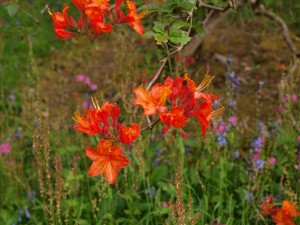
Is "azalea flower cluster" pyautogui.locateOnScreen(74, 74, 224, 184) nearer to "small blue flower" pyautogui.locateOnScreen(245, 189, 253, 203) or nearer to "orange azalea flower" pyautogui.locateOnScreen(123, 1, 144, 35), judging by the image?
"orange azalea flower" pyautogui.locateOnScreen(123, 1, 144, 35)

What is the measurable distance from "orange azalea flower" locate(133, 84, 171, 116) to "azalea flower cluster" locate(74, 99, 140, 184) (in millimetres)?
74

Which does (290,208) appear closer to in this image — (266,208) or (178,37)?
(266,208)

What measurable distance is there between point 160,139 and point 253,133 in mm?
692

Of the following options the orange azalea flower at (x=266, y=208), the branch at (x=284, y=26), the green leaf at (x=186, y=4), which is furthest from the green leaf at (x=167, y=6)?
→ the branch at (x=284, y=26)

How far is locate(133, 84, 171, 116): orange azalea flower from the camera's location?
170cm

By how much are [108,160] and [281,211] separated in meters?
1.11

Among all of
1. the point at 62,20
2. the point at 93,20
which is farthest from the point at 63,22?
the point at 93,20

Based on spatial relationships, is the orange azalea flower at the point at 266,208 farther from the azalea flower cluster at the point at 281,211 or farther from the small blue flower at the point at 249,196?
the small blue flower at the point at 249,196

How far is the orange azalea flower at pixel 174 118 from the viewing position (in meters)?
1.63

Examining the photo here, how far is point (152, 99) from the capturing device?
5.69 ft

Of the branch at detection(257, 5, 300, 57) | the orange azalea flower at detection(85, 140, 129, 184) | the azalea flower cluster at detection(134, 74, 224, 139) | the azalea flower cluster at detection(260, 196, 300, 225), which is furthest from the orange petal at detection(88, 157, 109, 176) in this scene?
the branch at detection(257, 5, 300, 57)

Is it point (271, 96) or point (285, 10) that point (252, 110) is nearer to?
point (271, 96)

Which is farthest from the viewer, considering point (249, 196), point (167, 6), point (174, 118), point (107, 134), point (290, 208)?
point (249, 196)

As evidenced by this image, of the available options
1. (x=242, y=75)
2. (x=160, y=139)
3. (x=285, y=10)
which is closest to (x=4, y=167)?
(x=160, y=139)
